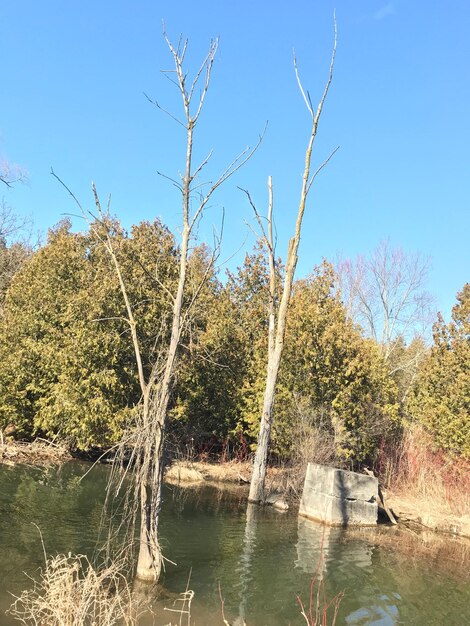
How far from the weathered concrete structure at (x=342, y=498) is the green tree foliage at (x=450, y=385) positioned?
407 cm

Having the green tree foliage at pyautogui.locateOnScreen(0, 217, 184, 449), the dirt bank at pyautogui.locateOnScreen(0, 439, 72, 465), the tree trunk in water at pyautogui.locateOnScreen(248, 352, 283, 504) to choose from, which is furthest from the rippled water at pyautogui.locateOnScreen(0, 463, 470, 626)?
the green tree foliage at pyautogui.locateOnScreen(0, 217, 184, 449)

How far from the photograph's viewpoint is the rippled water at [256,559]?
670cm

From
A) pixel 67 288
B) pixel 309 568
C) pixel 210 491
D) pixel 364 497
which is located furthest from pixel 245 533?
pixel 67 288

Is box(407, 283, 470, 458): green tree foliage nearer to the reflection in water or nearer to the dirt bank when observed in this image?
the reflection in water

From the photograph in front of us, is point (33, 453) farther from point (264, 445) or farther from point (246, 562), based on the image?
point (246, 562)

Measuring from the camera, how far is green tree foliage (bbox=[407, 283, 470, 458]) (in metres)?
15.0

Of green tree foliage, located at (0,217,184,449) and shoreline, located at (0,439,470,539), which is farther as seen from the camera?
green tree foliage, located at (0,217,184,449)

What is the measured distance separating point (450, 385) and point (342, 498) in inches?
230

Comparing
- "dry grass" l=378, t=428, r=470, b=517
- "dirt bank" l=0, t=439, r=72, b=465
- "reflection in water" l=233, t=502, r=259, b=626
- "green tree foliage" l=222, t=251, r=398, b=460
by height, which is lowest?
"reflection in water" l=233, t=502, r=259, b=626

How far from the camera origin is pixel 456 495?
1393 centimetres

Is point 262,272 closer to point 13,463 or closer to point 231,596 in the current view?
point 13,463

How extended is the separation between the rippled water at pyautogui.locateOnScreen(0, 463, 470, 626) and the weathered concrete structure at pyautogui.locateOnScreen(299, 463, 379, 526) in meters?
0.37

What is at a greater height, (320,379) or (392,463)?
(320,379)

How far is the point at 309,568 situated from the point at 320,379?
8.11 metres
